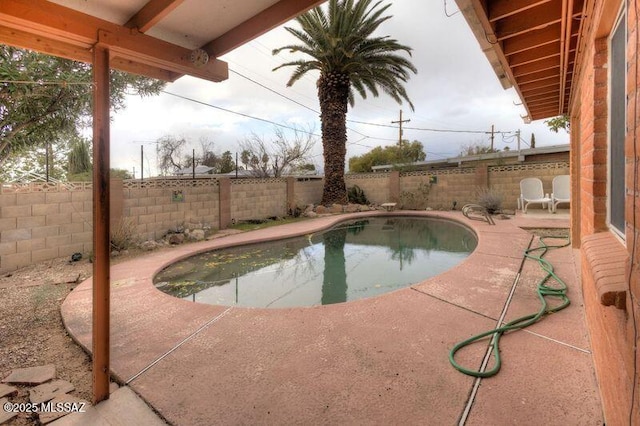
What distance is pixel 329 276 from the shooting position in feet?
19.8

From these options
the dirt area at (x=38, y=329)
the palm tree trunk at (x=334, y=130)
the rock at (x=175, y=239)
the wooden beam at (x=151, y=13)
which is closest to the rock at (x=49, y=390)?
the dirt area at (x=38, y=329)

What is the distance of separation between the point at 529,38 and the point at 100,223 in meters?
4.45

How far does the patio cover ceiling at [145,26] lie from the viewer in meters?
2.05

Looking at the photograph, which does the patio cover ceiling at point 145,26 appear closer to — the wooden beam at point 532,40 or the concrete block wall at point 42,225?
the wooden beam at point 532,40

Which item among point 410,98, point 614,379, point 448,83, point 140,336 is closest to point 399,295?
point 614,379

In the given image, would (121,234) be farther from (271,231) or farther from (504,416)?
(504,416)

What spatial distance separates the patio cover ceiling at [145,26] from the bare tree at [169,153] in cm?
2085

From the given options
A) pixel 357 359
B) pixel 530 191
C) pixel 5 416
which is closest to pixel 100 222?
pixel 5 416

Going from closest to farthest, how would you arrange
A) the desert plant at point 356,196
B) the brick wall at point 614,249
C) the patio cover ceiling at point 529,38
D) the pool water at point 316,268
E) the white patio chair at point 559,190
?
1. the brick wall at point 614,249
2. the patio cover ceiling at point 529,38
3. the pool water at point 316,268
4. the white patio chair at point 559,190
5. the desert plant at point 356,196

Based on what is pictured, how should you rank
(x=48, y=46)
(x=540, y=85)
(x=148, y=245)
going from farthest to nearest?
(x=148, y=245) → (x=540, y=85) → (x=48, y=46)

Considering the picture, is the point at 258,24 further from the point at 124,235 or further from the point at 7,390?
the point at 124,235

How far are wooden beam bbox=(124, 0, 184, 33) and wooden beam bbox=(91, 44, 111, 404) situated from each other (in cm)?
31

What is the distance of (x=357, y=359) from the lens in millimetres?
2578

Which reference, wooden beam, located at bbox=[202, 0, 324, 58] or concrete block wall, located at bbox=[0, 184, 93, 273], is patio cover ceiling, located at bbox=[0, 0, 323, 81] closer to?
wooden beam, located at bbox=[202, 0, 324, 58]
